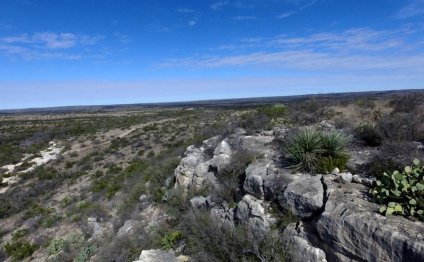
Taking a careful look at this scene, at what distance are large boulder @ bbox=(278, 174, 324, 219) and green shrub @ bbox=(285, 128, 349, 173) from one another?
0.47 m

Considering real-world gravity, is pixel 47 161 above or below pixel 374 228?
below

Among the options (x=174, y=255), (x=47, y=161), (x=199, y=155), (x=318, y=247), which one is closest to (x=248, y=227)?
(x=318, y=247)

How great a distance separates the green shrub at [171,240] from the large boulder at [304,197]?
2.67 m

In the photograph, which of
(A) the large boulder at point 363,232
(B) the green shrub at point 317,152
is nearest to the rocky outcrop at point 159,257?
(A) the large boulder at point 363,232

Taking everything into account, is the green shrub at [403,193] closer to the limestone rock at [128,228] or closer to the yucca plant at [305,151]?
Result: the yucca plant at [305,151]

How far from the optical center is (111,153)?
26.7m

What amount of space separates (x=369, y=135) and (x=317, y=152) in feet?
8.57

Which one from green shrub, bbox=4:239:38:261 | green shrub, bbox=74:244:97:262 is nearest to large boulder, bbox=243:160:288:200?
green shrub, bbox=74:244:97:262

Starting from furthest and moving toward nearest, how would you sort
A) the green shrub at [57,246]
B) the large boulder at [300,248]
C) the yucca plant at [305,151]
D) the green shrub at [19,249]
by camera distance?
the green shrub at [19,249]
the green shrub at [57,246]
the yucca plant at [305,151]
the large boulder at [300,248]

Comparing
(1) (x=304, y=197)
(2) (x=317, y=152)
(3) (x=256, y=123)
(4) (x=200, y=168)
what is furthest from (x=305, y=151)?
(3) (x=256, y=123)

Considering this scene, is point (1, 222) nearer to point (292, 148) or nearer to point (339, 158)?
point (292, 148)

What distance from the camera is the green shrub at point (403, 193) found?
4.86 meters

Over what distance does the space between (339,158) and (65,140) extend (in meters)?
35.7

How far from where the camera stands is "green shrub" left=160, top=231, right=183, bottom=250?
286 inches
